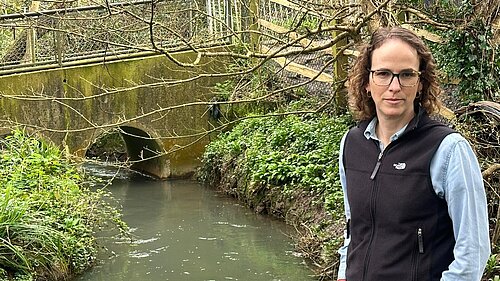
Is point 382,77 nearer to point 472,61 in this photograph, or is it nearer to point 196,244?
point 472,61

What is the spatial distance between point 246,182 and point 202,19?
371 centimetres

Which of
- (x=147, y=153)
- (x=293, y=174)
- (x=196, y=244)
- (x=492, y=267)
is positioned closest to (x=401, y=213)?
(x=492, y=267)

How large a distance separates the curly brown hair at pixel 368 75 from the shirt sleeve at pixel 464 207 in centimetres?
23

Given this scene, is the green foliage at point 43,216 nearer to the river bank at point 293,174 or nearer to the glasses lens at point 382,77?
the river bank at point 293,174

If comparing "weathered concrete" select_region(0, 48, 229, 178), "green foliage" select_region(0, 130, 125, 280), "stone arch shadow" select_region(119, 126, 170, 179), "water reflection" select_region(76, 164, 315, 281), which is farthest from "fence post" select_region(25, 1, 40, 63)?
"green foliage" select_region(0, 130, 125, 280)

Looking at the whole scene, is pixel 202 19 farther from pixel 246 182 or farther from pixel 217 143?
pixel 246 182

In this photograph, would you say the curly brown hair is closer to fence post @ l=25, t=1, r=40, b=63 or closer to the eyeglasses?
the eyeglasses

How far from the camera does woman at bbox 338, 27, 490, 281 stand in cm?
200

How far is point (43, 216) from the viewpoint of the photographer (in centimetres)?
687

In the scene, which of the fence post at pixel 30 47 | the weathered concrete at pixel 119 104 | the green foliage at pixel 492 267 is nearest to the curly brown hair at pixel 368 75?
the green foliage at pixel 492 267

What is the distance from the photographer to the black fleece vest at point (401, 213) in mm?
2051

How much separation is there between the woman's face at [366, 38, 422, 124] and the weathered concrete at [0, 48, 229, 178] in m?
9.33

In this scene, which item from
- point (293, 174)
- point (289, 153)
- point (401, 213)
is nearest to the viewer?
point (401, 213)

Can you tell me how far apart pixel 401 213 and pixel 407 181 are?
0.09 meters
